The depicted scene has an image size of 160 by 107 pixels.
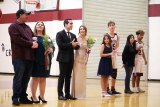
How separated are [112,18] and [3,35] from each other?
5.44m

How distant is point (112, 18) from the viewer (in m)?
14.7

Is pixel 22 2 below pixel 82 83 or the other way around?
the other way around

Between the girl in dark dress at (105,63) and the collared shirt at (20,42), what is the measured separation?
2.21m

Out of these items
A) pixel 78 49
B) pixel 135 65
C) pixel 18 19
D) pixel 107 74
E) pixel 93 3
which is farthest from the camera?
pixel 93 3

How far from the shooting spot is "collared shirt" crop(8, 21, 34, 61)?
6512 millimetres

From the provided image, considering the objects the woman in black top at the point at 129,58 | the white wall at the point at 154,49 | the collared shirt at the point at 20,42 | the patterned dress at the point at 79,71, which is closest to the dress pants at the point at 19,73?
the collared shirt at the point at 20,42

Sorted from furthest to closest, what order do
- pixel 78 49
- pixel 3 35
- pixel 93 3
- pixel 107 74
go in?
1. pixel 3 35
2. pixel 93 3
3. pixel 107 74
4. pixel 78 49

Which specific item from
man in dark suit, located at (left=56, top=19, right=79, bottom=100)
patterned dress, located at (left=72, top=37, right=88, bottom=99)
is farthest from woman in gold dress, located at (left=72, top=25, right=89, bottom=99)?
man in dark suit, located at (left=56, top=19, right=79, bottom=100)

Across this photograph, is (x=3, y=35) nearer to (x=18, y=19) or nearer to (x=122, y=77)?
(x=122, y=77)

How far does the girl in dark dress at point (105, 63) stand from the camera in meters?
8.41

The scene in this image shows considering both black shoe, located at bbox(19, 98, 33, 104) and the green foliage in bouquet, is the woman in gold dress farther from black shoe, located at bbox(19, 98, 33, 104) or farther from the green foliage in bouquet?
black shoe, located at bbox(19, 98, 33, 104)

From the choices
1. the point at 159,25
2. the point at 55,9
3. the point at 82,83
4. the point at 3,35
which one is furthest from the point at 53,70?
the point at 82,83

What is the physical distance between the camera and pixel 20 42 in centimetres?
650

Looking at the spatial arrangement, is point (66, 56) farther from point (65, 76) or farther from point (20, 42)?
point (20, 42)
